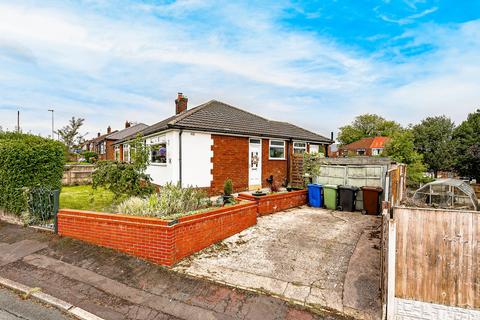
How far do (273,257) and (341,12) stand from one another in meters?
8.61

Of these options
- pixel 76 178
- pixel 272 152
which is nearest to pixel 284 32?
pixel 272 152

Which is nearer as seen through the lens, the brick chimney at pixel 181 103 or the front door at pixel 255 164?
the front door at pixel 255 164

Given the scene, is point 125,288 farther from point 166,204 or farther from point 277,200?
point 277,200

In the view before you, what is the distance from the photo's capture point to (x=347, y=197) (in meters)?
10.1

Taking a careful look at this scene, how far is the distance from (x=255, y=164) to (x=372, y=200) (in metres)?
5.75

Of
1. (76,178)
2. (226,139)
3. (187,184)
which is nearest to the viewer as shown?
(187,184)

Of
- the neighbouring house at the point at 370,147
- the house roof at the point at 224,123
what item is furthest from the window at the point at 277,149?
the neighbouring house at the point at 370,147

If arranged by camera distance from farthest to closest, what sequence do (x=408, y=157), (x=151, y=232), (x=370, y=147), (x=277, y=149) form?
(x=370, y=147), (x=408, y=157), (x=277, y=149), (x=151, y=232)

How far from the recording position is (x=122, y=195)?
780cm

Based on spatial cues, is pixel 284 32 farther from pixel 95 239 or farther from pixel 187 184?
pixel 95 239

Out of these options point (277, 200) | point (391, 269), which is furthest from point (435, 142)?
point (391, 269)

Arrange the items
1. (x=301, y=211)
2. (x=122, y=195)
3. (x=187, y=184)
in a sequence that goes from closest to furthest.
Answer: (x=122, y=195)
(x=301, y=211)
(x=187, y=184)

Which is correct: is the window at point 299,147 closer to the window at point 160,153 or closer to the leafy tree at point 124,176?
the window at point 160,153

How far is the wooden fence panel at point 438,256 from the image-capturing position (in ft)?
11.0
